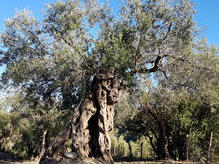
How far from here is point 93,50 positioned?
46.7 ft

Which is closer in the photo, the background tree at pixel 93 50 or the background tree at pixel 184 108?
the background tree at pixel 93 50

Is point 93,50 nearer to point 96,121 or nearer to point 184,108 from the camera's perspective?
point 96,121

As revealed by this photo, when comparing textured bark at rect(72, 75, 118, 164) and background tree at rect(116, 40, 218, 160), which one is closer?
textured bark at rect(72, 75, 118, 164)

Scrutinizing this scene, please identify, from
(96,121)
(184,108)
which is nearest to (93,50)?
(96,121)

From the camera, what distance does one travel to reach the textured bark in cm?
1388

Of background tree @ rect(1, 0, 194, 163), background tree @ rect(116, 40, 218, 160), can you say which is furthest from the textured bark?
background tree @ rect(116, 40, 218, 160)

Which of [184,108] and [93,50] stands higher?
[93,50]

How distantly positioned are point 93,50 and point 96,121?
541 cm

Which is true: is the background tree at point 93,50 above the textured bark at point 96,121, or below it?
above

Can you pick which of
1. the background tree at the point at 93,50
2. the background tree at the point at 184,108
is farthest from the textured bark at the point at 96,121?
the background tree at the point at 184,108

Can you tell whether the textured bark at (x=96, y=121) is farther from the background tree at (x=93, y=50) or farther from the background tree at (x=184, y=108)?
the background tree at (x=184, y=108)

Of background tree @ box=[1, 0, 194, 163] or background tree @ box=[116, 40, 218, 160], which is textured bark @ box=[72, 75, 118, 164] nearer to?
background tree @ box=[1, 0, 194, 163]

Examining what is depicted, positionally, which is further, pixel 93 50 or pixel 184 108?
pixel 184 108

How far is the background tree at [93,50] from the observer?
13773 mm
